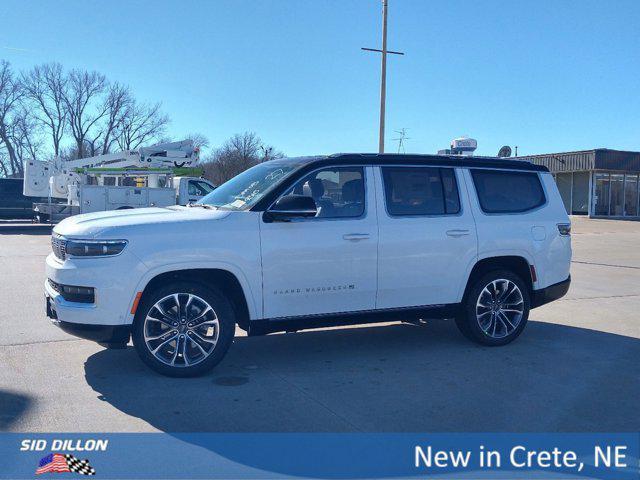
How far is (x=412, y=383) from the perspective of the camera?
5.45m

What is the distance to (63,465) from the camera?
3826 mm

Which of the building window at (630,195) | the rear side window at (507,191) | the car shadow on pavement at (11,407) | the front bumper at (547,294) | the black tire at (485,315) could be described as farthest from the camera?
the building window at (630,195)

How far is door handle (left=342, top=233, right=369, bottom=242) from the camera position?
5754 mm

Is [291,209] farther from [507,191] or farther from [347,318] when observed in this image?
[507,191]

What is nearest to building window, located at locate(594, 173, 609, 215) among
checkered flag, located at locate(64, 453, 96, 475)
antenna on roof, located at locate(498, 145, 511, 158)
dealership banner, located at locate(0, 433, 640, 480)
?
antenna on roof, located at locate(498, 145, 511, 158)

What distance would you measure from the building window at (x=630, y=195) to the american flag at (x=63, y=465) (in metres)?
45.1

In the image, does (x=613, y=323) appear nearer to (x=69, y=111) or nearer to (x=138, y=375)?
(x=138, y=375)

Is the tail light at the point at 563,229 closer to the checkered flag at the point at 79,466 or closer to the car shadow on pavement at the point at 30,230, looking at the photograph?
the checkered flag at the point at 79,466

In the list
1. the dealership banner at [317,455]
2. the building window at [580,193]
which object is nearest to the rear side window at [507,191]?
the dealership banner at [317,455]

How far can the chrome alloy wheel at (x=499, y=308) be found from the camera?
21.7ft

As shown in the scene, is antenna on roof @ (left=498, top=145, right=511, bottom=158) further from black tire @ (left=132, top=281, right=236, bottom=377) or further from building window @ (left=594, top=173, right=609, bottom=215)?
building window @ (left=594, top=173, right=609, bottom=215)

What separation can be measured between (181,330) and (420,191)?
9.00ft

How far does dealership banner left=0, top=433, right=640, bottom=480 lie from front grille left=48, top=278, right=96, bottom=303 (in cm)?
121

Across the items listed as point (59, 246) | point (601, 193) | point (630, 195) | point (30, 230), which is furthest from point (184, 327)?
point (630, 195)
